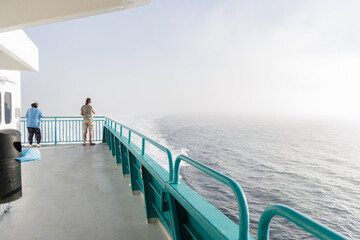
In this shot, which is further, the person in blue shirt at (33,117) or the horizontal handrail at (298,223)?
the person in blue shirt at (33,117)

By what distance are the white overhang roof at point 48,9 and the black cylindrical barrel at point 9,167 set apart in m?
1.38

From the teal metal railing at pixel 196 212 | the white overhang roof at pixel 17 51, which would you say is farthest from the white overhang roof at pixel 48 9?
the teal metal railing at pixel 196 212

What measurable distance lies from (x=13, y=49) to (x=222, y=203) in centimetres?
1267

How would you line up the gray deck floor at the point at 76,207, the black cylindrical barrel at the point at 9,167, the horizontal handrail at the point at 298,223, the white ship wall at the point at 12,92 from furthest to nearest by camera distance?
1. the white ship wall at the point at 12,92
2. the gray deck floor at the point at 76,207
3. the black cylindrical barrel at the point at 9,167
4. the horizontal handrail at the point at 298,223

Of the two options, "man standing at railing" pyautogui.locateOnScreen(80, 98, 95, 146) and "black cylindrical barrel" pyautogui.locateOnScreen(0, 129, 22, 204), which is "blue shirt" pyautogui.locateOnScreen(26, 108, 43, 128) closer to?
"man standing at railing" pyautogui.locateOnScreen(80, 98, 95, 146)

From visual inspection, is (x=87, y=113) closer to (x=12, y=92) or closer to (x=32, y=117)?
(x=32, y=117)

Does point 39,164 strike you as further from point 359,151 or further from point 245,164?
point 359,151

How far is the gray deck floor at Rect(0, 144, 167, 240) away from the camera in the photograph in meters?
3.00

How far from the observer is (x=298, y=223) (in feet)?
3.14

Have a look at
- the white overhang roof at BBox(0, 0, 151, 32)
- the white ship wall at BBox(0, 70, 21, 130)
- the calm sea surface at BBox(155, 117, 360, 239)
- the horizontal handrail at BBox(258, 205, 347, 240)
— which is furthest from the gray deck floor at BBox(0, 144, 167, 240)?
the calm sea surface at BBox(155, 117, 360, 239)

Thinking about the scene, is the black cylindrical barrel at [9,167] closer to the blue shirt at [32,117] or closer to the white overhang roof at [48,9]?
the white overhang roof at [48,9]

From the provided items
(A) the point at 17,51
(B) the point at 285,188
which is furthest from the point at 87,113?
(B) the point at 285,188

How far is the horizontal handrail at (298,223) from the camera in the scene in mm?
838

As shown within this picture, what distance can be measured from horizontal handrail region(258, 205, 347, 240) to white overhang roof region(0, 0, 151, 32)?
6.50ft
